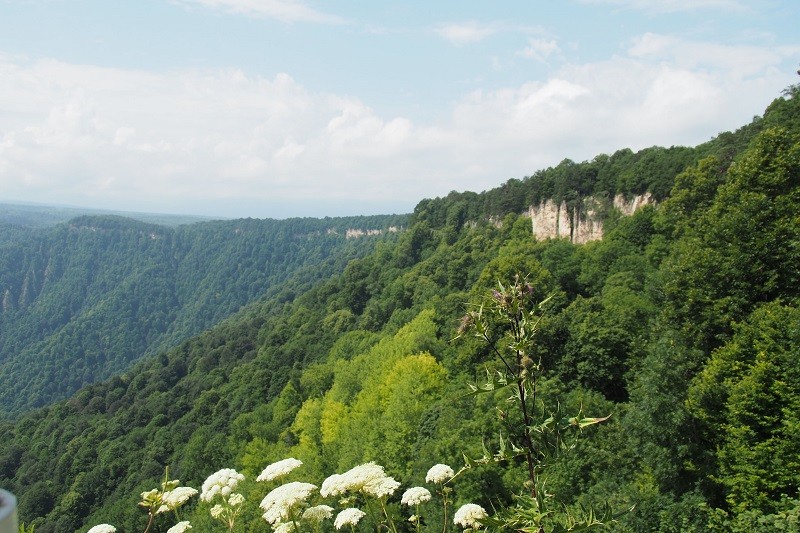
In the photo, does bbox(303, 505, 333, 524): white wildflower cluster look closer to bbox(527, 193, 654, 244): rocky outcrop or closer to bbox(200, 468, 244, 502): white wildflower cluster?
bbox(200, 468, 244, 502): white wildflower cluster

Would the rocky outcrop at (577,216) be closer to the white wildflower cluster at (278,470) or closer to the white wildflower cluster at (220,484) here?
the white wildflower cluster at (278,470)

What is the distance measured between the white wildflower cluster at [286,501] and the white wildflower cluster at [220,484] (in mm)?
679

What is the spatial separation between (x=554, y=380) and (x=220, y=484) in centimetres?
2019

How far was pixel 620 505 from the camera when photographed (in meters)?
13.9

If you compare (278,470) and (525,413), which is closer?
(525,413)

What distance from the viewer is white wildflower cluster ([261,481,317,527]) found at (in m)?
5.62

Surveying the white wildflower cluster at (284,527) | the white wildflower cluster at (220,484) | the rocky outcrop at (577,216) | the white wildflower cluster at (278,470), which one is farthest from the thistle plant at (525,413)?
the rocky outcrop at (577,216)

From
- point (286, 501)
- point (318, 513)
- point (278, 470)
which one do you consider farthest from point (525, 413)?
point (278, 470)

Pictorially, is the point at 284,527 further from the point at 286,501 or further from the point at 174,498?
the point at 174,498

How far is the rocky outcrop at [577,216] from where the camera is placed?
52.0m

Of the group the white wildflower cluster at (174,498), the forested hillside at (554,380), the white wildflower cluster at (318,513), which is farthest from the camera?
the forested hillside at (554,380)

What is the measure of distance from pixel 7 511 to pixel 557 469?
1916 cm

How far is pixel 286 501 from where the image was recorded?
5.62m

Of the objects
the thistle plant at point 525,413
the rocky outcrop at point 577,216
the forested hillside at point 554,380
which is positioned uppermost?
the rocky outcrop at point 577,216
